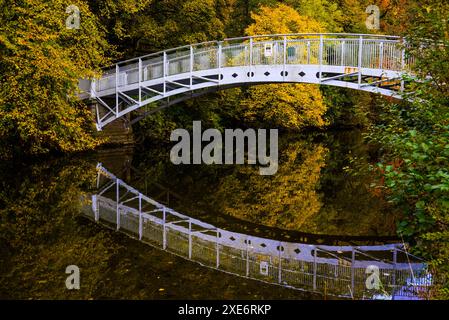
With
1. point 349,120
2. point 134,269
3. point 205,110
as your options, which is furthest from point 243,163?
point 349,120

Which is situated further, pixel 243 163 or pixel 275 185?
pixel 243 163

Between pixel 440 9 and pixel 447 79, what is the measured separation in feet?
3.25

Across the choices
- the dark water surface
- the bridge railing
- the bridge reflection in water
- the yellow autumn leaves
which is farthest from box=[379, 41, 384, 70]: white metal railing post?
the yellow autumn leaves

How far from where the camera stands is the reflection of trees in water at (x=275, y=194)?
1248cm

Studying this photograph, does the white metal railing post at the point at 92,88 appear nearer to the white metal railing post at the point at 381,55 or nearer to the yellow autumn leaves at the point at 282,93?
the yellow autumn leaves at the point at 282,93

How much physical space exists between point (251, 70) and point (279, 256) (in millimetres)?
11751

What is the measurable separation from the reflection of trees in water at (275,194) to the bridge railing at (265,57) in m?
3.73

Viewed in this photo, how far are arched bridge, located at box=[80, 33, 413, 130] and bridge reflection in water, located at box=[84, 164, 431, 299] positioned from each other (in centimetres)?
768

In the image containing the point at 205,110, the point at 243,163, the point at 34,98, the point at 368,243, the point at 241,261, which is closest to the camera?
the point at 241,261

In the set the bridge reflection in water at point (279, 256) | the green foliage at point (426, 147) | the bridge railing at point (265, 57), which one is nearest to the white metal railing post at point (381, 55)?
the bridge railing at point (265, 57)

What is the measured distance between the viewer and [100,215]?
12117 millimetres

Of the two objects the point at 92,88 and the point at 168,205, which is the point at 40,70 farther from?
the point at 168,205

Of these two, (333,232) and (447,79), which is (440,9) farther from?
(333,232)
